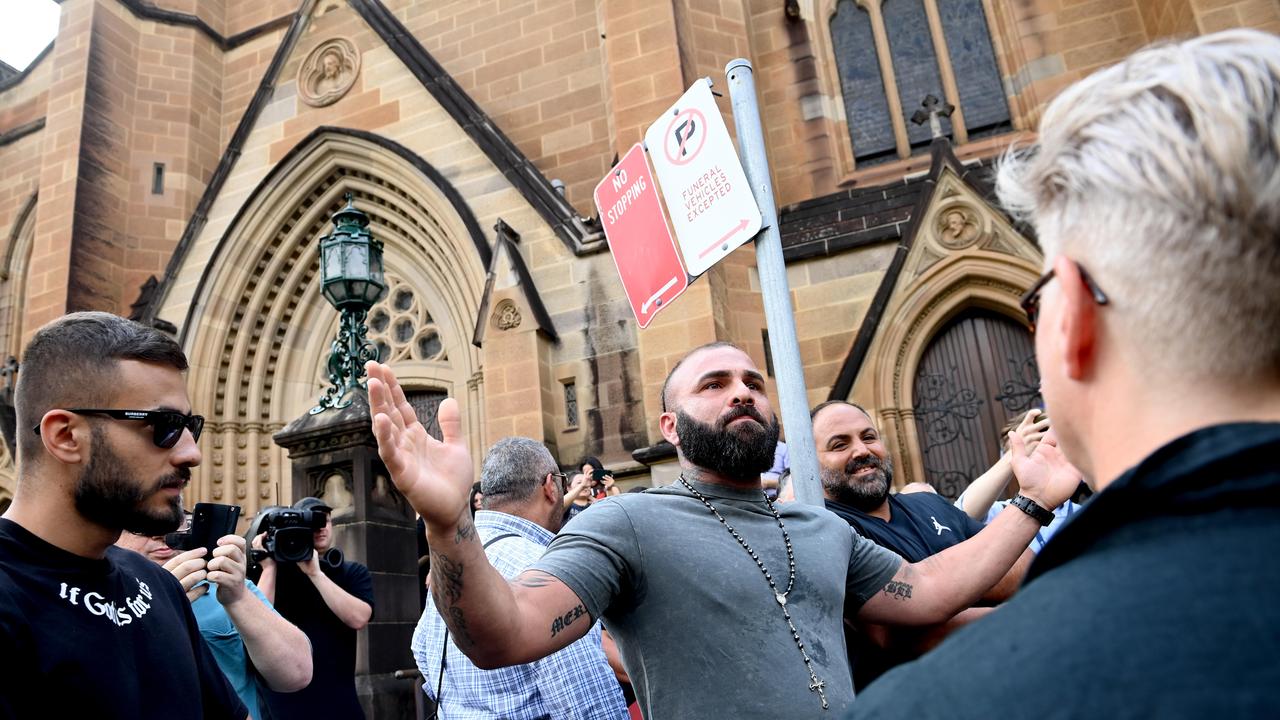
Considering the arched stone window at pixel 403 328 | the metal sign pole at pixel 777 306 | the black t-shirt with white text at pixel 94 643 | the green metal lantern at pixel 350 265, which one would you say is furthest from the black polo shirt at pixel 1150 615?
the arched stone window at pixel 403 328

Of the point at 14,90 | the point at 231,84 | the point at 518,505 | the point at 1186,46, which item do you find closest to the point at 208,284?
the point at 231,84

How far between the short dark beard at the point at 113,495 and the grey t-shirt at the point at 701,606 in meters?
0.85

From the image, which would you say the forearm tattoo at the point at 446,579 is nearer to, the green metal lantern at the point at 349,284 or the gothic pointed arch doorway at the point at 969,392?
the green metal lantern at the point at 349,284

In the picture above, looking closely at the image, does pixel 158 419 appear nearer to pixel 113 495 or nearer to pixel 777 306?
pixel 113 495

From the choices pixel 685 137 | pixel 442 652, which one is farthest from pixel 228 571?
pixel 685 137

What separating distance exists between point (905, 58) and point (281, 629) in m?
10.6

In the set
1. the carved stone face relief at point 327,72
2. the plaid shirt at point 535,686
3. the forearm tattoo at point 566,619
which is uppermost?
the carved stone face relief at point 327,72

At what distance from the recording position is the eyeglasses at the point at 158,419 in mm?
1845

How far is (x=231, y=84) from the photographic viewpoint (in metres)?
14.9

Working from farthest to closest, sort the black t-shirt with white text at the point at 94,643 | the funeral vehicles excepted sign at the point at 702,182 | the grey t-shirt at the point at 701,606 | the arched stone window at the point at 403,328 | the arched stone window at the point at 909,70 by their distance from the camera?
the arched stone window at the point at 403,328 → the arched stone window at the point at 909,70 → the funeral vehicles excepted sign at the point at 702,182 → the grey t-shirt at the point at 701,606 → the black t-shirt with white text at the point at 94,643

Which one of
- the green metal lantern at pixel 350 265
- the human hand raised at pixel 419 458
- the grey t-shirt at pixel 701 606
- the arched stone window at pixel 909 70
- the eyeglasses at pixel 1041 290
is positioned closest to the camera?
the eyeglasses at pixel 1041 290

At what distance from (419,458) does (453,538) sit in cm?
14

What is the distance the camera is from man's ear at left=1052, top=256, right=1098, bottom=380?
859 millimetres

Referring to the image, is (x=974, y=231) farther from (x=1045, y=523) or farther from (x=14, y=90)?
(x=14, y=90)
